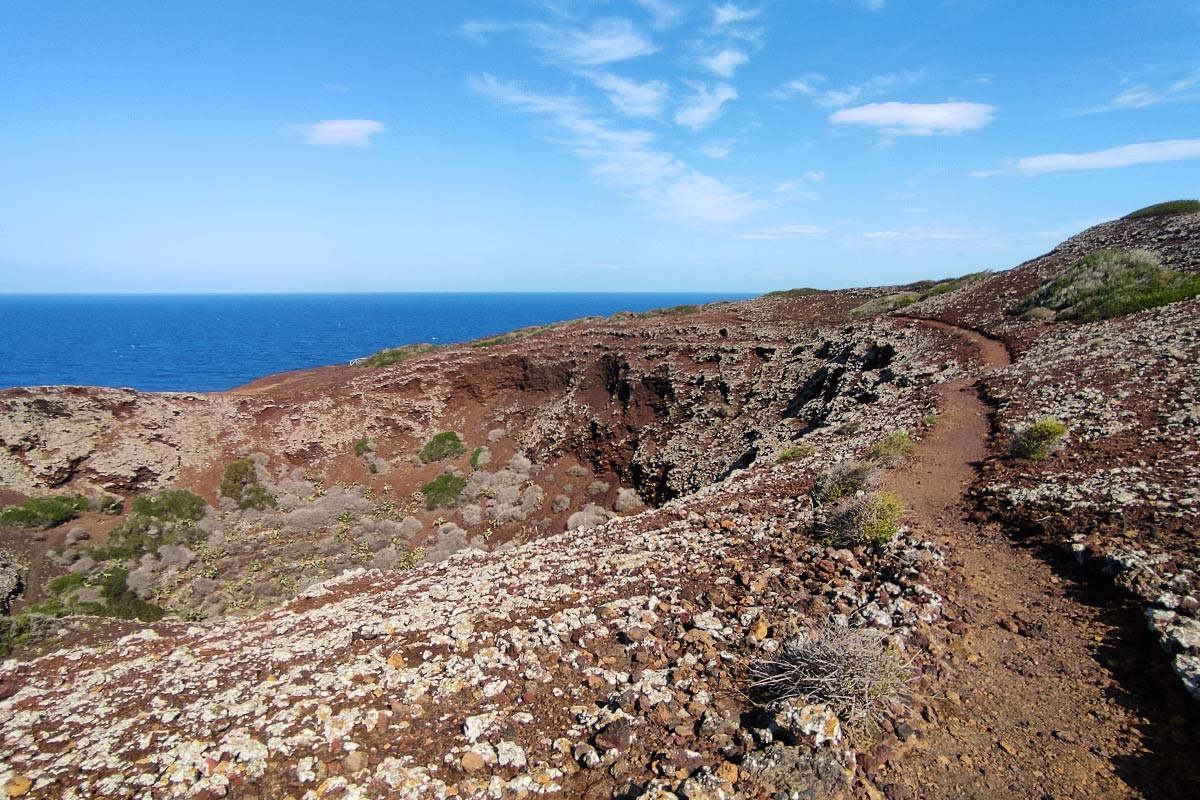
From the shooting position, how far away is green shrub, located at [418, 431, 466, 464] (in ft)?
111

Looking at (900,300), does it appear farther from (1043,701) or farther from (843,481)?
(1043,701)

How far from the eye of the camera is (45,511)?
24625 mm

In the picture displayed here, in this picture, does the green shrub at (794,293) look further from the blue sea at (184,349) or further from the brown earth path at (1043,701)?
the blue sea at (184,349)

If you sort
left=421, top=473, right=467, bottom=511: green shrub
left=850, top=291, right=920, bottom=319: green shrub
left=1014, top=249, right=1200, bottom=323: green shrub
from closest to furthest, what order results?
left=1014, top=249, right=1200, bottom=323: green shrub → left=421, top=473, right=467, bottom=511: green shrub → left=850, top=291, right=920, bottom=319: green shrub

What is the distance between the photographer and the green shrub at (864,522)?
9.55m

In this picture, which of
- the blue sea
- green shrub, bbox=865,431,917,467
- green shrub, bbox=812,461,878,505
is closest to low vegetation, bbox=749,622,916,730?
green shrub, bbox=812,461,878,505

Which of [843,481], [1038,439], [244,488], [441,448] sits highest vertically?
[1038,439]

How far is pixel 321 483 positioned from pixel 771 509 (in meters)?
26.9

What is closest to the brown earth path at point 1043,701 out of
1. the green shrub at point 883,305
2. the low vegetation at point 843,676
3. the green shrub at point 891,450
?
the low vegetation at point 843,676

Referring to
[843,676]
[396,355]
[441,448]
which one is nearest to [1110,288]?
[843,676]

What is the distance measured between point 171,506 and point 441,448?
13.4m

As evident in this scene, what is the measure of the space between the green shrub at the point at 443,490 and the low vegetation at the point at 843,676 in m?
26.6

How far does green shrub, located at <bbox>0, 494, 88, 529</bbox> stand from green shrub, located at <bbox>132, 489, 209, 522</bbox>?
2120mm

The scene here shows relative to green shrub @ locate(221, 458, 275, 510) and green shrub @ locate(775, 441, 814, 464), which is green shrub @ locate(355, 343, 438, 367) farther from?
green shrub @ locate(775, 441, 814, 464)
